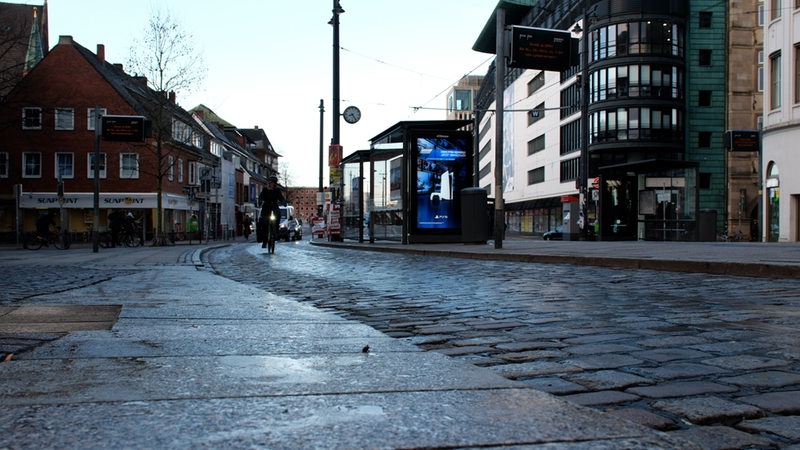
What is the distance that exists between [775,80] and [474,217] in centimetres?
1612

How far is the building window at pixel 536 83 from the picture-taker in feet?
209

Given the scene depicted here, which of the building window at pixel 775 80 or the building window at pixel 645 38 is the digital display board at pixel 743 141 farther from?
the building window at pixel 645 38

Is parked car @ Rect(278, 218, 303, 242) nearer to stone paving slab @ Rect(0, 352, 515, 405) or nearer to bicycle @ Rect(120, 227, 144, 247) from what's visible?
bicycle @ Rect(120, 227, 144, 247)

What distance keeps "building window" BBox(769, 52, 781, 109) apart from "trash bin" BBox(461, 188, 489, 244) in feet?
49.7

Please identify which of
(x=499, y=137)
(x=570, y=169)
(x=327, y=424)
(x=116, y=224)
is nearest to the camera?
(x=327, y=424)

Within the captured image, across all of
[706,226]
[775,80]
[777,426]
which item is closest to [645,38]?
[775,80]

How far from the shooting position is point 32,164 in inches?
1722

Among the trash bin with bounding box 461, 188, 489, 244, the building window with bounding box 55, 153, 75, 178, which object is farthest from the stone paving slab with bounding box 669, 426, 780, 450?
the building window with bounding box 55, 153, 75, 178

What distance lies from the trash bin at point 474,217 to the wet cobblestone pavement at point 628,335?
998 centimetres

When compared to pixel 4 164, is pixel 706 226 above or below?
below

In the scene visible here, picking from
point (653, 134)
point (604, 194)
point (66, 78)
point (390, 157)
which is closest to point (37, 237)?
point (390, 157)

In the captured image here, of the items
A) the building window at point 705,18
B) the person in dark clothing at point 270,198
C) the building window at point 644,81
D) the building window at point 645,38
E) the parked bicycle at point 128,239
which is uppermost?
the building window at point 705,18

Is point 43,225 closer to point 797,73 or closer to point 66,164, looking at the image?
point 66,164

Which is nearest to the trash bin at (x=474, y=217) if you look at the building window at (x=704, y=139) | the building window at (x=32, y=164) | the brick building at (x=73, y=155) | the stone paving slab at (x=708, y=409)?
the stone paving slab at (x=708, y=409)
